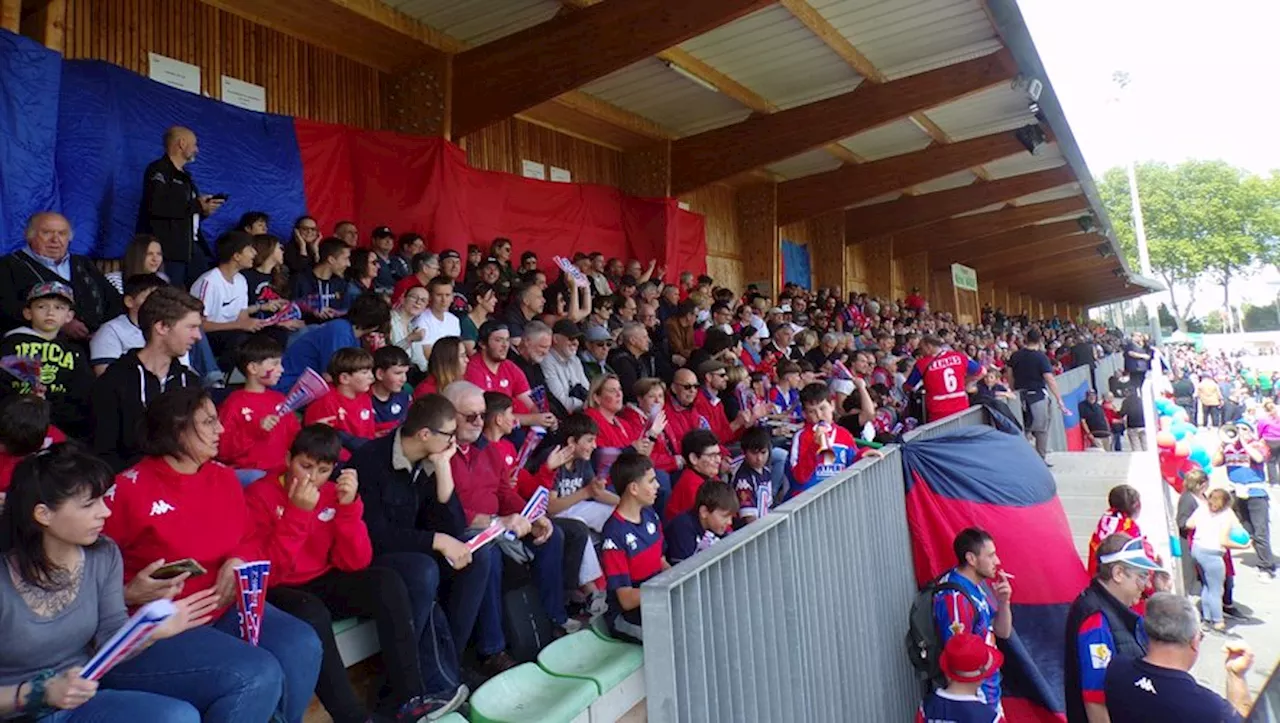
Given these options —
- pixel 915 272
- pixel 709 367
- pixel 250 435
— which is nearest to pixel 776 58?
pixel 709 367

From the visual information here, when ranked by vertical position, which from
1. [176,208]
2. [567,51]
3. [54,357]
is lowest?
[54,357]

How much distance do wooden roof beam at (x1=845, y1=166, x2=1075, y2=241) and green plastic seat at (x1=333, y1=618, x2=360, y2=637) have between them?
1719 centimetres

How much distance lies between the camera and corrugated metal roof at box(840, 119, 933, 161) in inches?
569

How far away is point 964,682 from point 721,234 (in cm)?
1184

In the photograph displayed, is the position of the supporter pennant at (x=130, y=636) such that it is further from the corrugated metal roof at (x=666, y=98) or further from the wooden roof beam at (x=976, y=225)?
the wooden roof beam at (x=976, y=225)

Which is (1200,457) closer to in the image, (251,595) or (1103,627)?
(1103,627)

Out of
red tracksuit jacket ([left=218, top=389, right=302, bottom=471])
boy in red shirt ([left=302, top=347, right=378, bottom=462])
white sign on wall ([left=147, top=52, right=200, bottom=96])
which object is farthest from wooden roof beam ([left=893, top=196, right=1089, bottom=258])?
red tracksuit jacket ([left=218, top=389, right=302, bottom=471])

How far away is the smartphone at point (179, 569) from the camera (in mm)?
2434

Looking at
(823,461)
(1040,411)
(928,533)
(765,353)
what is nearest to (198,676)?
(823,461)

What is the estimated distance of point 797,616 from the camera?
3.53 m

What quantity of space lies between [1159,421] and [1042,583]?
9.93m

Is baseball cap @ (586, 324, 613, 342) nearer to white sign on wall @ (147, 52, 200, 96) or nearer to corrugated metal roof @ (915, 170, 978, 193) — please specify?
white sign on wall @ (147, 52, 200, 96)

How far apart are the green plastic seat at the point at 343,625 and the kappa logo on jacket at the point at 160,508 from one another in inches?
30.8

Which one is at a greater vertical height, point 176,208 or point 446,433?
point 176,208
